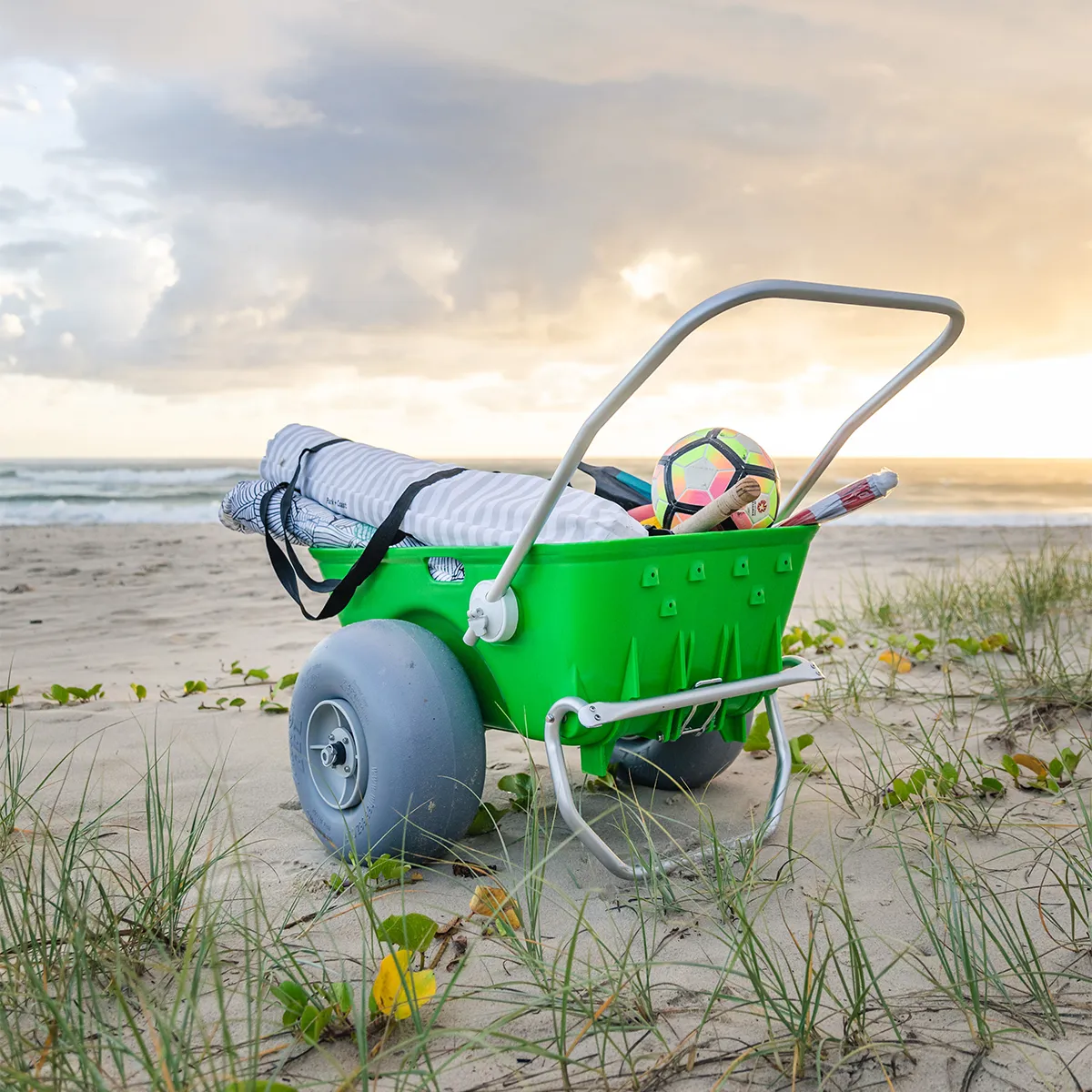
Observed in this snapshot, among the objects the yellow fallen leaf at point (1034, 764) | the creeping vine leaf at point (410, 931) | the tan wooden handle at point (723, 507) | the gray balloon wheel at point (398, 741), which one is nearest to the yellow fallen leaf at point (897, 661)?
the yellow fallen leaf at point (1034, 764)

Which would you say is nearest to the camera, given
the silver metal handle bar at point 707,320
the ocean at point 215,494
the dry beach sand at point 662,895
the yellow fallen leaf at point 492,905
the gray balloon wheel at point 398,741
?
the dry beach sand at point 662,895

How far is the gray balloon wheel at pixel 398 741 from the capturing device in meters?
2.19

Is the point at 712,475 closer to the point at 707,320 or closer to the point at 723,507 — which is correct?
the point at 723,507

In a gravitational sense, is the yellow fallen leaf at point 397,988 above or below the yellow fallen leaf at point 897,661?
below

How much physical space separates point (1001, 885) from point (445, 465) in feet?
5.42

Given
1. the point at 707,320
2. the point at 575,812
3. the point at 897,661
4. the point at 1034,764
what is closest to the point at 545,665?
the point at 575,812

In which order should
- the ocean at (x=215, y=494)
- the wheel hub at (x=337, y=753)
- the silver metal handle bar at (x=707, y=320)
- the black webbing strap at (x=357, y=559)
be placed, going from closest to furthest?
the silver metal handle bar at (x=707, y=320), the wheel hub at (x=337, y=753), the black webbing strap at (x=357, y=559), the ocean at (x=215, y=494)

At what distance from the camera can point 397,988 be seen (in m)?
1.55

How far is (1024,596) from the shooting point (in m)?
4.44

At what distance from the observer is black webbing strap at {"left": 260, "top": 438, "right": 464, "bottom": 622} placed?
246 centimetres

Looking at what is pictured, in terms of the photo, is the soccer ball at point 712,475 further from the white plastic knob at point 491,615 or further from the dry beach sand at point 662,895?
the dry beach sand at point 662,895

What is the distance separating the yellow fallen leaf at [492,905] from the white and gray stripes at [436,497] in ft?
2.34

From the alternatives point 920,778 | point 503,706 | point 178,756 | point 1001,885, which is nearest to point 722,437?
point 503,706

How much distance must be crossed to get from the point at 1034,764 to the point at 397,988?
1.88 metres
